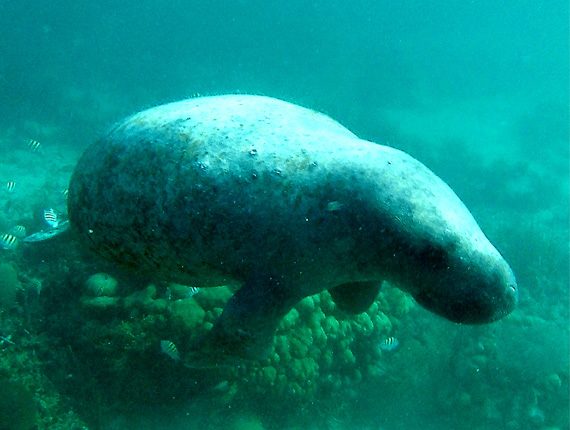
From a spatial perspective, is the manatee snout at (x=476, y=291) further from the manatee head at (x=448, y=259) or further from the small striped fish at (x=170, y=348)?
the small striped fish at (x=170, y=348)

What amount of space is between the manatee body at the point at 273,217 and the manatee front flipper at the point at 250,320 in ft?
0.04

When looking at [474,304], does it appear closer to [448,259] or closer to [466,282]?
[466,282]

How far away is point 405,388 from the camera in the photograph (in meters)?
9.47

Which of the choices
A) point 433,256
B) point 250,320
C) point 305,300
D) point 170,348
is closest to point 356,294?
point 250,320

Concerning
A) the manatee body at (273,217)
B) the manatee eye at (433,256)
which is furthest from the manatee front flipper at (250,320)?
the manatee eye at (433,256)

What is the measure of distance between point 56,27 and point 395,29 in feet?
150

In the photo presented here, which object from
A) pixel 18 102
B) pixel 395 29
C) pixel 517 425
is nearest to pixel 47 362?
pixel 517 425

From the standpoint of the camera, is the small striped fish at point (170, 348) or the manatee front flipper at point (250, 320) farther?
the small striped fish at point (170, 348)

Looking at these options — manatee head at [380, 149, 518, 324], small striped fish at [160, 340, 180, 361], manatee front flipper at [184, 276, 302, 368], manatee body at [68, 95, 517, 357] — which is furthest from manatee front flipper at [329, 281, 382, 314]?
small striped fish at [160, 340, 180, 361]

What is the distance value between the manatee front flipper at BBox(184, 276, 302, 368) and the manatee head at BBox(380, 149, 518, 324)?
3.10 ft

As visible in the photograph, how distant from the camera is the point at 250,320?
350cm

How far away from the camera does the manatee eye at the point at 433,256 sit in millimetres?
3006

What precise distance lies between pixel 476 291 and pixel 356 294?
1436mm

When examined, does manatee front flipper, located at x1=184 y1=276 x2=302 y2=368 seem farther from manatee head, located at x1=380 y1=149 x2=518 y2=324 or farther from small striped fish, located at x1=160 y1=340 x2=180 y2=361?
small striped fish, located at x1=160 y1=340 x2=180 y2=361
